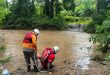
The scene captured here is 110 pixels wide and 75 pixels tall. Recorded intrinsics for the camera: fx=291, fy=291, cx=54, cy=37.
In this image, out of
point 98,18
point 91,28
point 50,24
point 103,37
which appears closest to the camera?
point 103,37

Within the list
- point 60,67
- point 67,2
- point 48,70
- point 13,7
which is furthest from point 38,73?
point 67,2

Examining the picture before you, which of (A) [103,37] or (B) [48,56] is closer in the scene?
(B) [48,56]

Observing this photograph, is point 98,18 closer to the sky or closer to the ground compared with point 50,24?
closer to the sky

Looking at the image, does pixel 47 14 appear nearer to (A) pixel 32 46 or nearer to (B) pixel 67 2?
(B) pixel 67 2

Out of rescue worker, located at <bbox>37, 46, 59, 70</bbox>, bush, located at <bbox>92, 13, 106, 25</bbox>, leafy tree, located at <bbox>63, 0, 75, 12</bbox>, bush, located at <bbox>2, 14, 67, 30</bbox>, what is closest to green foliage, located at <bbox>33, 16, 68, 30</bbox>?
bush, located at <bbox>2, 14, 67, 30</bbox>

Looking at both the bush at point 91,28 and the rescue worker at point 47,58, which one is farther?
the bush at point 91,28

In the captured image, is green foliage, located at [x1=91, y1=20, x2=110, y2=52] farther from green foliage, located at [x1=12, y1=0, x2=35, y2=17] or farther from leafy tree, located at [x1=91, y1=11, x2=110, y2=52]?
green foliage, located at [x1=12, y1=0, x2=35, y2=17]

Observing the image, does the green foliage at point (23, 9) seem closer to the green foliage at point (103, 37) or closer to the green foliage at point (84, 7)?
the green foliage at point (84, 7)

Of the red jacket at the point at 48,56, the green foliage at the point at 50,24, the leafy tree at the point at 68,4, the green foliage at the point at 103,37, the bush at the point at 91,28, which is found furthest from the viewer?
the leafy tree at the point at 68,4

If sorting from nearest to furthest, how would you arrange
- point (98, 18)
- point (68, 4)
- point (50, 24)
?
point (98, 18)
point (50, 24)
point (68, 4)

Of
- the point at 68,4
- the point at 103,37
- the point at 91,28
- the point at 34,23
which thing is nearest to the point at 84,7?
the point at 68,4

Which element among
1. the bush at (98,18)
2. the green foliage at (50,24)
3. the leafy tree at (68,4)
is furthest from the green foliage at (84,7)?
the bush at (98,18)

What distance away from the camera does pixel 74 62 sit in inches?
534

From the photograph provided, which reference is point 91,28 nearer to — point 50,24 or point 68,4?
point 50,24
